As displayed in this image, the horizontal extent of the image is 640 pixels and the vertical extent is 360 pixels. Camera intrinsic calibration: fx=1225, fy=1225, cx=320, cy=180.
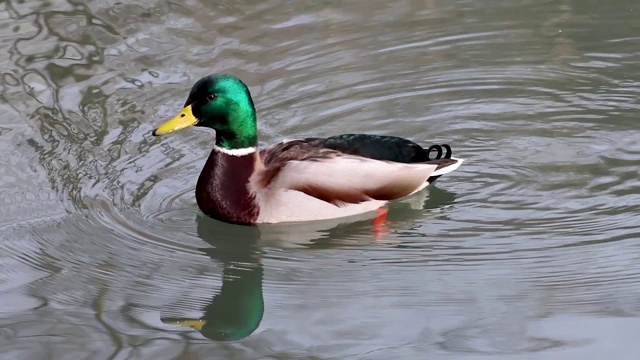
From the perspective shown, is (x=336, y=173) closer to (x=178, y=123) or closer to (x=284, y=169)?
(x=284, y=169)

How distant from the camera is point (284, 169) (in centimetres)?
722

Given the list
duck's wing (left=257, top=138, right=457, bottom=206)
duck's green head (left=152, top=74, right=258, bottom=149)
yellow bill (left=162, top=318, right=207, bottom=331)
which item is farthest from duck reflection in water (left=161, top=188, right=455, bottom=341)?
duck's green head (left=152, top=74, right=258, bottom=149)

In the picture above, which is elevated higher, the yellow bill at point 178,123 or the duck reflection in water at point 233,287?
the yellow bill at point 178,123

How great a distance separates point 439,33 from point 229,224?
325 cm

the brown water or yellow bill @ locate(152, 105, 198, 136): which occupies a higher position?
yellow bill @ locate(152, 105, 198, 136)

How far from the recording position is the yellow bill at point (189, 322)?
19.7 ft

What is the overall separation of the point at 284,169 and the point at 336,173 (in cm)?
31

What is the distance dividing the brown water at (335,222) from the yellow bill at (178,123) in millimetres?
557

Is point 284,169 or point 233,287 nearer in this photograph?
point 233,287

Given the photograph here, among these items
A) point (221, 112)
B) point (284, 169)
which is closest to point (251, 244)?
point (284, 169)

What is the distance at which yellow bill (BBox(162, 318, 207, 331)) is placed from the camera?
19.7ft

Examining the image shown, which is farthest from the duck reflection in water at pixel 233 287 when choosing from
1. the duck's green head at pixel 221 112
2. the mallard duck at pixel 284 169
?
the duck's green head at pixel 221 112

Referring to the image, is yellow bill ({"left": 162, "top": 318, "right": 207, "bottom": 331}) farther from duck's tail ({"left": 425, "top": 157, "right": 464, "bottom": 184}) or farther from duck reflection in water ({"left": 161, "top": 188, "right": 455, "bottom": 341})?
duck's tail ({"left": 425, "top": 157, "right": 464, "bottom": 184})

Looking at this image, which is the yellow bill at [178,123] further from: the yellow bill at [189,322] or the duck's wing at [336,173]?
the yellow bill at [189,322]
